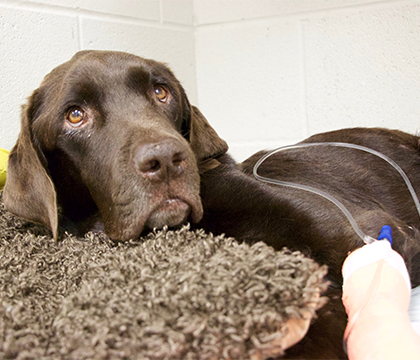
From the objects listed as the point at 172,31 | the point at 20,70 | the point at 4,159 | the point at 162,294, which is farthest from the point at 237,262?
the point at 172,31

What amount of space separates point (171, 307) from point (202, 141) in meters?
0.92

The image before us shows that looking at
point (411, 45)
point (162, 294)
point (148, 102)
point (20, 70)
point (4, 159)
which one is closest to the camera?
point (162, 294)

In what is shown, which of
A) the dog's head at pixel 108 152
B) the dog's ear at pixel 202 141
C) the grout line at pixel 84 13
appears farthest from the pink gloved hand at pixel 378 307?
the grout line at pixel 84 13

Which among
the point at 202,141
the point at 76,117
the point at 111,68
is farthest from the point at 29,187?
the point at 202,141

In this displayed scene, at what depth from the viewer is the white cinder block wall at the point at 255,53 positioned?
2129 millimetres

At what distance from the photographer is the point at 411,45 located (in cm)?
241

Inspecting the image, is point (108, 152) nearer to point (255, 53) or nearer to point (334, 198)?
point (334, 198)

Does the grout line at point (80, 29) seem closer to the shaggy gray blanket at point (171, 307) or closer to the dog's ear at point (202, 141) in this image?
the dog's ear at point (202, 141)

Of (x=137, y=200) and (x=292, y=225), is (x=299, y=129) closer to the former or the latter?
(x=292, y=225)

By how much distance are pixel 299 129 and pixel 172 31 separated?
1175 mm

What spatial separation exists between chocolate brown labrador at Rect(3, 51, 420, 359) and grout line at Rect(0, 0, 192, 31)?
85 cm

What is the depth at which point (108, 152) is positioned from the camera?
1.20 metres

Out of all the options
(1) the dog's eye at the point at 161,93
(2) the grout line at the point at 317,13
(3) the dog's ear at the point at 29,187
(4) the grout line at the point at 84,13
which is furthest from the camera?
(2) the grout line at the point at 317,13

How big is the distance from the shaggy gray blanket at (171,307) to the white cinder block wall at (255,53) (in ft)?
4.74
